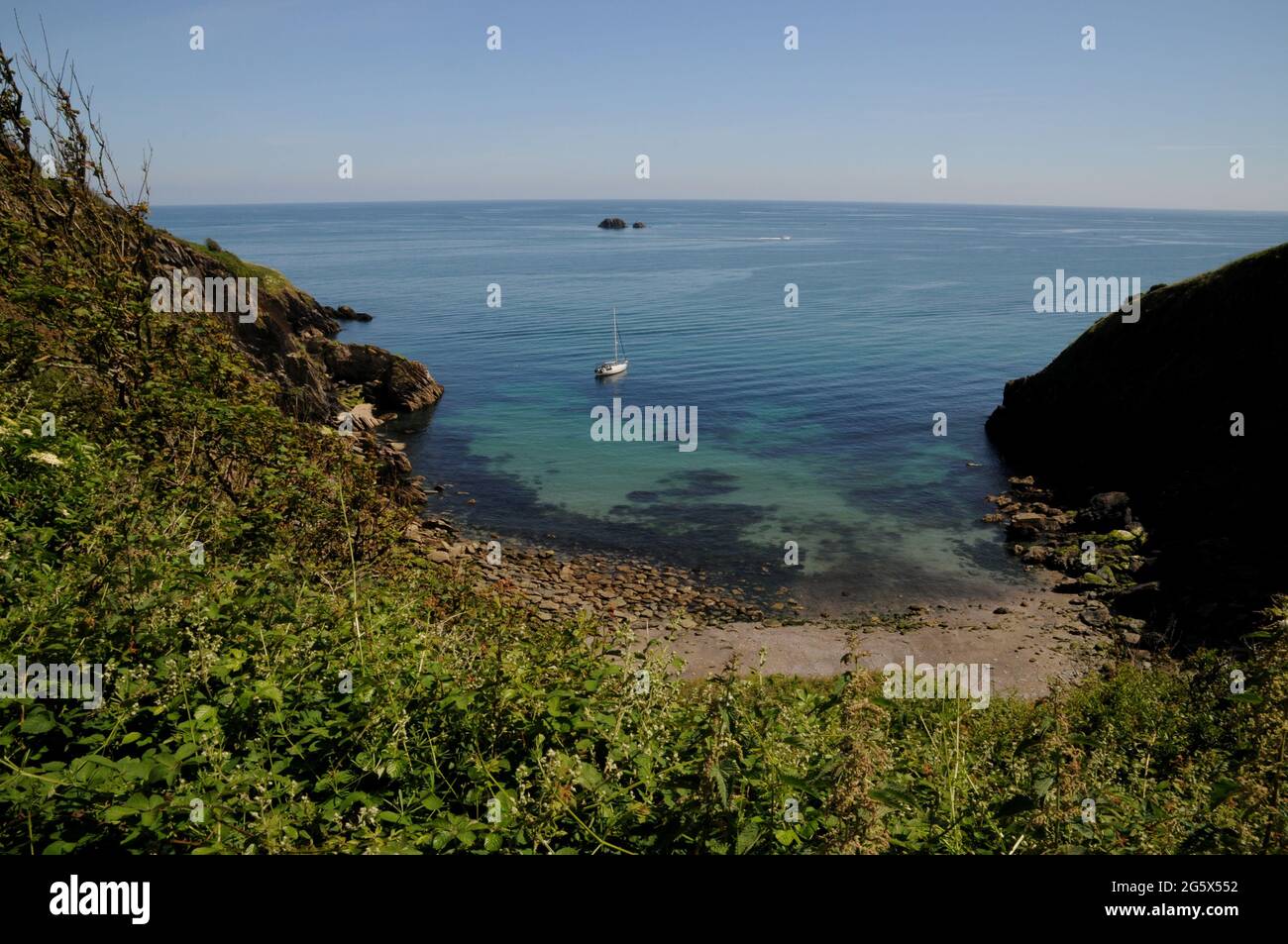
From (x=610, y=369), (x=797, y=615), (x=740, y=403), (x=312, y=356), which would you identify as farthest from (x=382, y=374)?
(x=797, y=615)

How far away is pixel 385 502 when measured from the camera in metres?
9.73

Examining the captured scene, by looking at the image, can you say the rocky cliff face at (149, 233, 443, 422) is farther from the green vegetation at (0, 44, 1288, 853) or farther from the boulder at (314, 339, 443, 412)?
the green vegetation at (0, 44, 1288, 853)

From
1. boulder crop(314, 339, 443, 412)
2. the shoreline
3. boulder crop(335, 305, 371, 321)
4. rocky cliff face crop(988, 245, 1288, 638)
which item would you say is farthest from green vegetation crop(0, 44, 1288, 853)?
boulder crop(335, 305, 371, 321)

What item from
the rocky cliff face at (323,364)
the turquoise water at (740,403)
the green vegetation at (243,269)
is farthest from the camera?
the green vegetation at (243,269)

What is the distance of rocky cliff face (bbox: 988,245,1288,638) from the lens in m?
26.7

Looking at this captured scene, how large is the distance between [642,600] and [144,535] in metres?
22.0

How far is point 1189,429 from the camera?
35.9 metres

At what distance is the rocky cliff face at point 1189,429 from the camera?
1049 inches

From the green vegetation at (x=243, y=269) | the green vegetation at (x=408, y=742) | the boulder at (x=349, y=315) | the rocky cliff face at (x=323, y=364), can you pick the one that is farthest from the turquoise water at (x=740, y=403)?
the green vegetation at (x=408, y=742)

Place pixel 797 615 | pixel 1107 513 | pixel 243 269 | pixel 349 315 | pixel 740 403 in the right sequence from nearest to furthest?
pixel 797 615
pixel 1107 513
pixel 740 403
pixel 243 269
pixel 349 315

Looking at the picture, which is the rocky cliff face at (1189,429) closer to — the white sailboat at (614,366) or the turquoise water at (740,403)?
the turquoise water at (740,403)

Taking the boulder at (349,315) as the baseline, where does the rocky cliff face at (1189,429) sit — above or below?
below

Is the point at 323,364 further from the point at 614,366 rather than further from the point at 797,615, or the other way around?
the point at 797,615
